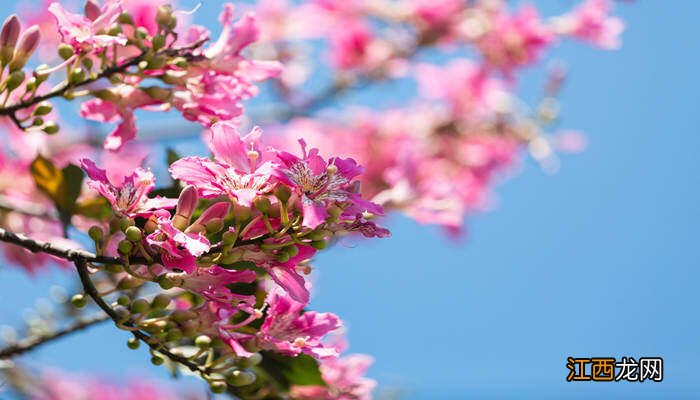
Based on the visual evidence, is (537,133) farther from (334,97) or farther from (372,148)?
(372,148)

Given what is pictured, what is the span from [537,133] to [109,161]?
132cm

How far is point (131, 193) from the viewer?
29.5 inches

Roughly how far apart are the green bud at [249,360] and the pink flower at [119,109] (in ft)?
0.94

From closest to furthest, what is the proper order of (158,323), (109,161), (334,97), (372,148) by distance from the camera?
1. (158,323)
2. (109,161)
3. (334,97)
4. (372,148)

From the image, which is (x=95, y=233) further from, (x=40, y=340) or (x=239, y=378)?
(x=40, y=340)

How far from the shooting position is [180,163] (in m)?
0.70

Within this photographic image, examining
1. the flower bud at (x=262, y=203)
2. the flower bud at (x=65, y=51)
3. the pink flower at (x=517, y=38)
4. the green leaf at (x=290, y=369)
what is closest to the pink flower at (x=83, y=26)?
the flower bud at (x=65, y=51)

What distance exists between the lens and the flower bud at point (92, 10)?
35.7 inches

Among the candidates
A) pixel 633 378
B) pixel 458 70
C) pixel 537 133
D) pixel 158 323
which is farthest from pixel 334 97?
pixel 158 323

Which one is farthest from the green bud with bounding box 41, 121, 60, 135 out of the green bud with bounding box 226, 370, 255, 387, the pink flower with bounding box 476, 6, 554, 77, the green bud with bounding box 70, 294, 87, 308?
the pink flower with bounding box 476, 6, 554, 77

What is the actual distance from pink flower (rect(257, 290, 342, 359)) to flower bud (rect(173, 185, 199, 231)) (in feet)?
0.44

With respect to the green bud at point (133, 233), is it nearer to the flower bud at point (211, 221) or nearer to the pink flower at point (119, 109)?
the flower bud at point (211, 221)

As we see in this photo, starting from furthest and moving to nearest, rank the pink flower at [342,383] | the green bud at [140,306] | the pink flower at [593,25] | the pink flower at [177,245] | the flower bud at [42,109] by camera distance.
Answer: the pink flower at [593,25] < the pink flower at [342,383] < the flower bud at [42,109] < the green bud at [140,306] < the pink flower at [177,245]

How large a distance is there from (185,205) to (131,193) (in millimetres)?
64
